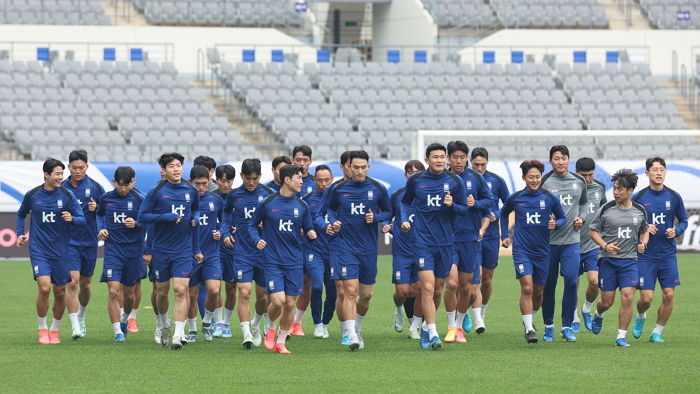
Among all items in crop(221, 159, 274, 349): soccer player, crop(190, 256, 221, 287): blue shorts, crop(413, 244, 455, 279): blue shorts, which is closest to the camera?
crop(413, 244, 455, 279): blue shorts

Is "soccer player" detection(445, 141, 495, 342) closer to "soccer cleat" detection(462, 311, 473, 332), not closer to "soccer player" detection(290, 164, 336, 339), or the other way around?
"soccer cleat" detection(462, 311, 473, 332)

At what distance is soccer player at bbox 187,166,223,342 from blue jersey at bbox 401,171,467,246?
88.5 inches

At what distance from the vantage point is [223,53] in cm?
4003

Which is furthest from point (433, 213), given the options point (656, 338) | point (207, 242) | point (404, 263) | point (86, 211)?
point (86, 211)

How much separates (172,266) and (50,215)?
1705mm

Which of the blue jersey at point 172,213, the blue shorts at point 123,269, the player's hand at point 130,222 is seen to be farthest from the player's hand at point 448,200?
the blue shorts at point 123,269

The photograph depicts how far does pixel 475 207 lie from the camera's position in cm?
1438

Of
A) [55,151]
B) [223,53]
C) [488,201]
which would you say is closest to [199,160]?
[488,201]

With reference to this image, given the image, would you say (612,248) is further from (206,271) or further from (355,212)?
(206,271)

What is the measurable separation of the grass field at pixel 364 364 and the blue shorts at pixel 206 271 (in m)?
0.75

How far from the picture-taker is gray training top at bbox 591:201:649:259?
1387 centimetres

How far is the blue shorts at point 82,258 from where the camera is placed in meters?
14.8

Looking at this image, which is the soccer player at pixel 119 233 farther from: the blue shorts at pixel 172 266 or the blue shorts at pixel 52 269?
the blue shorts at pixel 172 266

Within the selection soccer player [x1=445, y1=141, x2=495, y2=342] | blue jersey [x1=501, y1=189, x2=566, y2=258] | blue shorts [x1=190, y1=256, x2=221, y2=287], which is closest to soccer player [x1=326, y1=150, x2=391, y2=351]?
soccer player [x1=445, y1=141, x2=495, y2=342]
